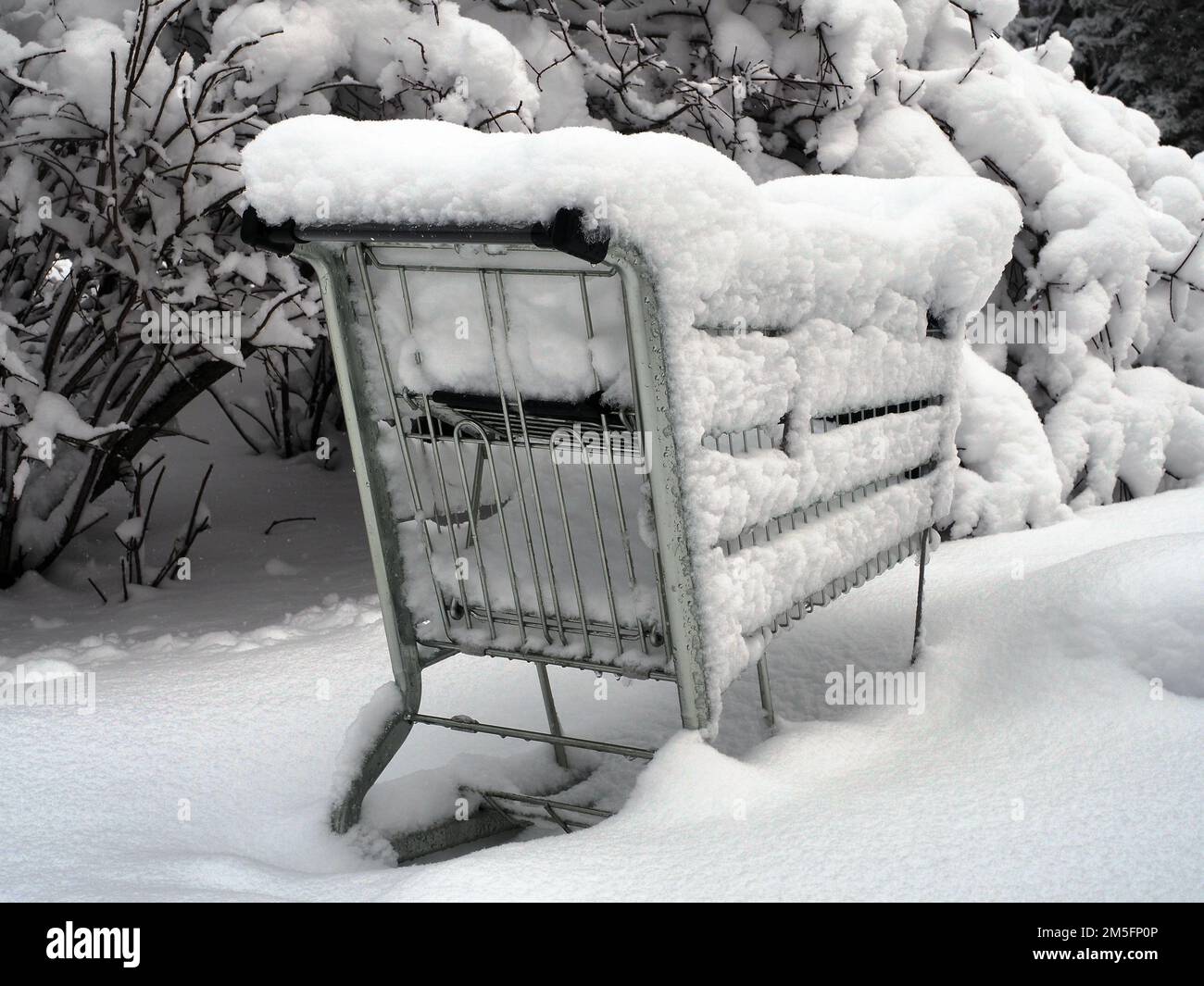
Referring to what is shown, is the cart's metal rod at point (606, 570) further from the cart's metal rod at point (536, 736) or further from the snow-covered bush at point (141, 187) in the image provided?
the snow-covered bush at point (141, 187)

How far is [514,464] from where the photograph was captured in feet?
5.63

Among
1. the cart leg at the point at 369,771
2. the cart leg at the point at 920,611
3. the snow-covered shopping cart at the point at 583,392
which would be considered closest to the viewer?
the snow-covered shopping cart at the point at 583,392

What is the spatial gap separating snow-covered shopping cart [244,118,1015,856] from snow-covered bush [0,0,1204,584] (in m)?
1.29

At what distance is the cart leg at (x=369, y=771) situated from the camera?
182 cm

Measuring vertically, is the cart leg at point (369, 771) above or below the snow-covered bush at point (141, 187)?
below

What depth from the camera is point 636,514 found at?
1.82 m

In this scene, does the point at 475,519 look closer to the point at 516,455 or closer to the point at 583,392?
the point at 516,455

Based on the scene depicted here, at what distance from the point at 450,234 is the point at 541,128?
8.11 feet

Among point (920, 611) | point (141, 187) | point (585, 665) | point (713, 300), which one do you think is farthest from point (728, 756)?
point (141, 187)

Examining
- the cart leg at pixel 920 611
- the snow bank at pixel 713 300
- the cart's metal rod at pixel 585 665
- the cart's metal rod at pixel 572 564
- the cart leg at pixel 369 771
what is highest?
the snow bank at pixel 713 300

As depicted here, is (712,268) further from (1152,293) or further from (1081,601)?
(1152,293)

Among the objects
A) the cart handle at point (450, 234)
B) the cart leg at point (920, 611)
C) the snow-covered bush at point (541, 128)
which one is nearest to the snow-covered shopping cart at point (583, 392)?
the cart handle at point (450, 234)

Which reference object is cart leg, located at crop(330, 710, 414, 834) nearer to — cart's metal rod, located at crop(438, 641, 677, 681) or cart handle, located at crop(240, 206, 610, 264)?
cart's metal rod, located at crop(438, 641, 677, 681)
